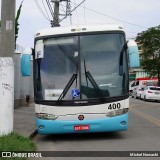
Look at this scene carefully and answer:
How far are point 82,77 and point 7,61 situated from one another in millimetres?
2120

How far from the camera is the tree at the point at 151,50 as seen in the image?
200ft

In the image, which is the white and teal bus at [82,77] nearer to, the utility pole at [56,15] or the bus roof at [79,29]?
the bus roof at [79,29]

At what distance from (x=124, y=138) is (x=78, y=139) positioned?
4.26 ft

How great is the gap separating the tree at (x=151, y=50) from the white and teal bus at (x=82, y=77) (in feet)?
162

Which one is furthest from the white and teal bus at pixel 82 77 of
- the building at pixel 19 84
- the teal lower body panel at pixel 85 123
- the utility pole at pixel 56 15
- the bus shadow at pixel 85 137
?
the utility pole at pixel 56 15

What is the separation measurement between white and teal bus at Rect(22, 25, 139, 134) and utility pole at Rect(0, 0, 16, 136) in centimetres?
121

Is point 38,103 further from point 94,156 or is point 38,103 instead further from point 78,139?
point 94,156

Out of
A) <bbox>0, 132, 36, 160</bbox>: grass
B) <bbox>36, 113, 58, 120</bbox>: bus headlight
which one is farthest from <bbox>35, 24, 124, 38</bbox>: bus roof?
<bbox>0, 132, 36, 160</bbox>: grass

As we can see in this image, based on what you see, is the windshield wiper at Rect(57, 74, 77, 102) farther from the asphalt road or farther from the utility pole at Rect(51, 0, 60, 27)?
the utility pole at Rect(51, 0, 60, 27)

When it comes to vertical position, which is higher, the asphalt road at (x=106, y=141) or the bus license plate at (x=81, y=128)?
the bus license plate at (x=81, y=128)

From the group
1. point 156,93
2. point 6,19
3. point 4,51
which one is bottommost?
point 156,93

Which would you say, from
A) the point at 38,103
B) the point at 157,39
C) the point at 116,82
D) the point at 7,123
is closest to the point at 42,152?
the point at 7,123

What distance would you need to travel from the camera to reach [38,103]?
11883mm

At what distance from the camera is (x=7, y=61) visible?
1088 centimetres
